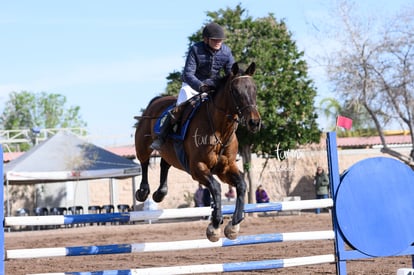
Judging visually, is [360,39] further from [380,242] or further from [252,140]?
[380,242]

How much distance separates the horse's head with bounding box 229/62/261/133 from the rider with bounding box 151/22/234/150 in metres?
0.46

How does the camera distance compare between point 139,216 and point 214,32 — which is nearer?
point 139,216

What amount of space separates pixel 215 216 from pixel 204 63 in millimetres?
1751

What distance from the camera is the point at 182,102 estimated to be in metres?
8.05

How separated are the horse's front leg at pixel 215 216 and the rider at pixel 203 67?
97 centimetres

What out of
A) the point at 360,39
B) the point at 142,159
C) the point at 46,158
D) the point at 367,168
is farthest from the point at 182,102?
the point at 360,39

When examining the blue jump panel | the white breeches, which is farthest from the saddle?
the blue jump panel

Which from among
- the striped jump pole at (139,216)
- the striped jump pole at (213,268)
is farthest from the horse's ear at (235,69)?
the striped jump pole at (213,268)

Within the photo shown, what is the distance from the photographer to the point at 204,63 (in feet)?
26.1

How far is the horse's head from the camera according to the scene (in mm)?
6740

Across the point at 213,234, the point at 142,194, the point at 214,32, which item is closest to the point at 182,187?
the point at 142,194

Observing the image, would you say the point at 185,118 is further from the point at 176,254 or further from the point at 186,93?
the point at 176,254

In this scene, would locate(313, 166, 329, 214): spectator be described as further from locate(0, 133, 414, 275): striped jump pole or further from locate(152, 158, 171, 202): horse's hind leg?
locate(0, 133, 414, 275): striped jump pole

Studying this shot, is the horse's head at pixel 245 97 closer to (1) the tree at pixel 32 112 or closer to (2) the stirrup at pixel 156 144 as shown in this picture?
(2) the stirrup at pixel 156 144
